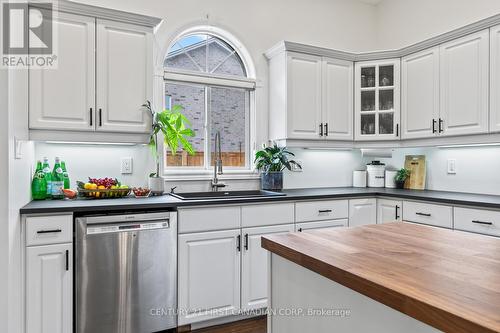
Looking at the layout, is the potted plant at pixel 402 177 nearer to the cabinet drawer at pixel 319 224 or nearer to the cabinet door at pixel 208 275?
the cabinet drawer at pixel 319 224

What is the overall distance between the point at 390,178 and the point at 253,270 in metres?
1.90

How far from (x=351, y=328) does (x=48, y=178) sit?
91.8 inches

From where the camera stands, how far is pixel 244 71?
3527 mm

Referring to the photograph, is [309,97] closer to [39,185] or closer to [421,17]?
[421,17]

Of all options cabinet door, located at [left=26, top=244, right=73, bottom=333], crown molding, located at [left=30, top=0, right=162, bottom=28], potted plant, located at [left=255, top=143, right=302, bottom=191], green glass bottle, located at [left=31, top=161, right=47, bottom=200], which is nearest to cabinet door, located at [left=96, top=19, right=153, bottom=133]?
crown molding, located at [left=30, top=0, right=162, bottom=28]

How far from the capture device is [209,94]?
131 inches

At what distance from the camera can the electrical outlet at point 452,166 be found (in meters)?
3.23

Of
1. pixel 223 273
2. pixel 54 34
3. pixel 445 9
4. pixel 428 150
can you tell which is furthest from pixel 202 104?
pixel 445 9

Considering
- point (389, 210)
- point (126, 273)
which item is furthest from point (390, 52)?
point (126, 273)

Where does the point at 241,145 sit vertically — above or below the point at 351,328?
above

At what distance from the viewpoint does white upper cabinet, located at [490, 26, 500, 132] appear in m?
2.60

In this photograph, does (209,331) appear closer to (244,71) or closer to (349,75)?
(244,71)

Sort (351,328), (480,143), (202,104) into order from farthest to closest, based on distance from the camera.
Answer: (202,104) < (480,143) < (351,328)

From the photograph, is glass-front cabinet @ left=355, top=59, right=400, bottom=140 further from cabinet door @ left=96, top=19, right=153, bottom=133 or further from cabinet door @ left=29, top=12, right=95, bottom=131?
cabinet door @ left=29, top=12, right=95, bottom=131
